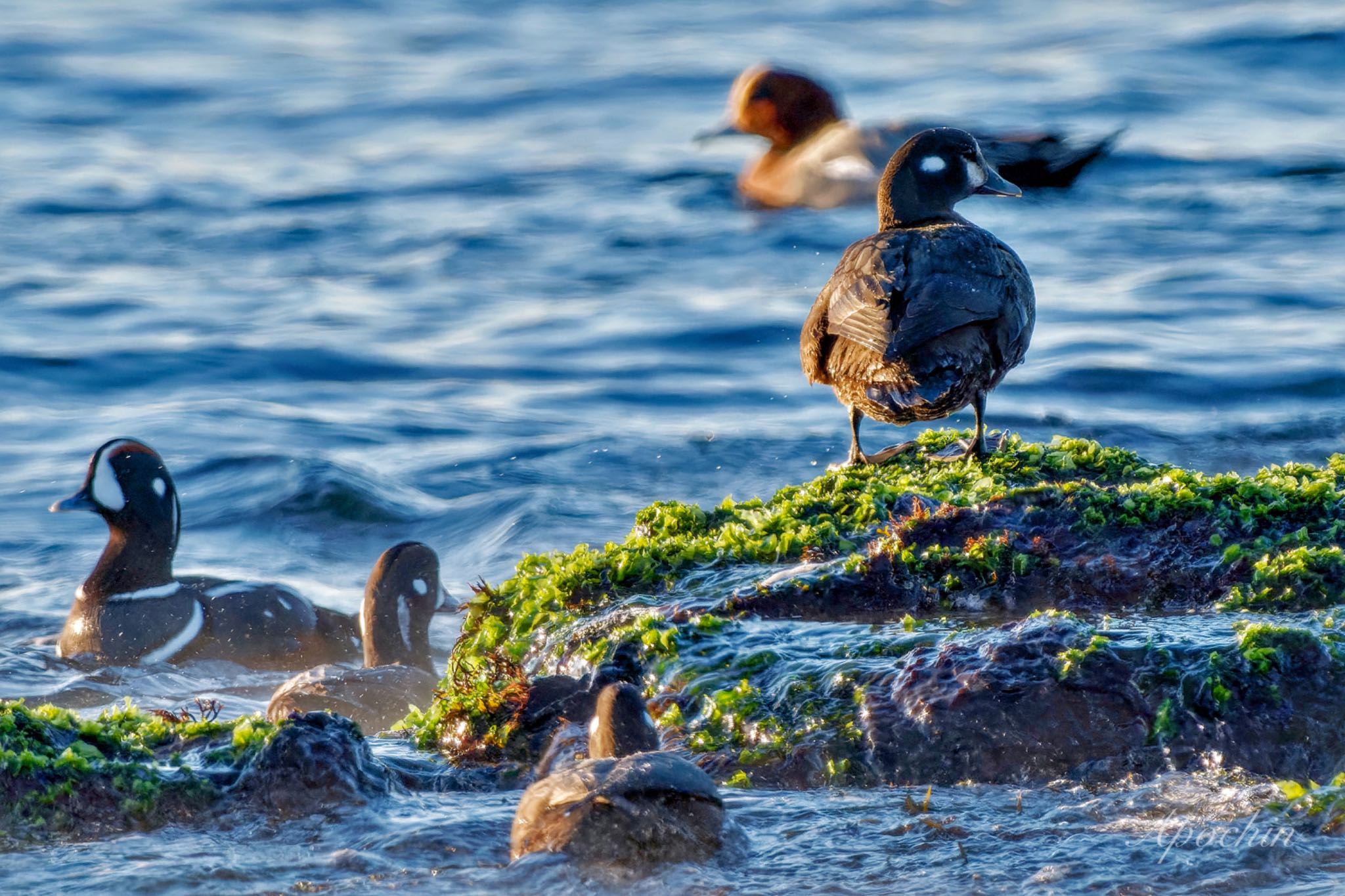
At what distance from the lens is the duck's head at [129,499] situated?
34.7ft

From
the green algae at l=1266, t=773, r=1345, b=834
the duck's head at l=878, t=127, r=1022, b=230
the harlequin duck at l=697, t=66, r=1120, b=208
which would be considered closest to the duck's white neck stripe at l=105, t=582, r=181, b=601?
the duck's head at l=878, t=127, r=1022, b=230

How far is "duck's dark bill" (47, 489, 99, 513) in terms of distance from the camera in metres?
10.6

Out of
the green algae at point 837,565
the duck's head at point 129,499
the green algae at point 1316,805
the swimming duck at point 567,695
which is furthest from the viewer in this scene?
the duck's head at point 129,499

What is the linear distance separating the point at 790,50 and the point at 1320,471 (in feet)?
77.6

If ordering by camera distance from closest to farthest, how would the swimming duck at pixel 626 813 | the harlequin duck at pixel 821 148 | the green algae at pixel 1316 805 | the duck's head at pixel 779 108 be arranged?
the swimming duck at pixel 626 813
the green algae at pixel 1316 805
the harlequin duck at pixel 821 148
the duck's head at pixel 779 108

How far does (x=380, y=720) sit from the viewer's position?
758 cm

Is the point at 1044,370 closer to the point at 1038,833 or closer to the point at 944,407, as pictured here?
the point at 944,407

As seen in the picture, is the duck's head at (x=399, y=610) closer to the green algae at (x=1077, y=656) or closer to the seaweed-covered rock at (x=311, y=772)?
the seaweed-covered rock at (x=311, y=772)

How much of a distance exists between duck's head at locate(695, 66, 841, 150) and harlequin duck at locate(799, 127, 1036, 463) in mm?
15609

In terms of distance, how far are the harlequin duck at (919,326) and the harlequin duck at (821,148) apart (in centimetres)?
1212

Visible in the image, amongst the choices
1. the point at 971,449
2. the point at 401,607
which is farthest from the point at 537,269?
the point at 971,449

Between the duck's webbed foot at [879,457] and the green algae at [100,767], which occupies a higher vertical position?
the duck's webbed foot at [879,457]

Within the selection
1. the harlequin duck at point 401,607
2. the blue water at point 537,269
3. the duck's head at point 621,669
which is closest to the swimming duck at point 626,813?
the blue water at point 537,269

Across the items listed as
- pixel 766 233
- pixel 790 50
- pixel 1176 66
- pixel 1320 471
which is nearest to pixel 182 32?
pixel 790 50
